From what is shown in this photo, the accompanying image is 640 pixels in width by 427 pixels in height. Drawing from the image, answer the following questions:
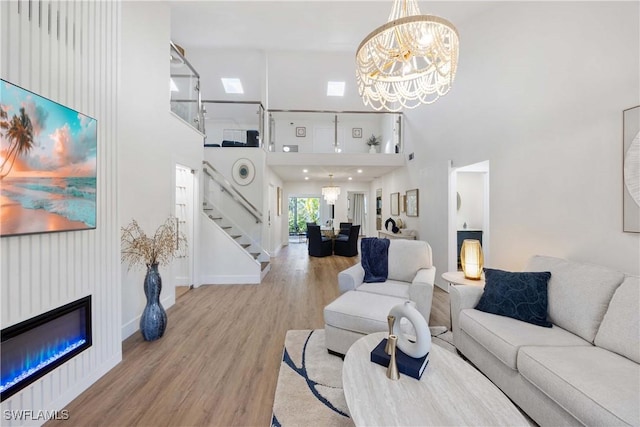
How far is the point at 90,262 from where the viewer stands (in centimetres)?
199

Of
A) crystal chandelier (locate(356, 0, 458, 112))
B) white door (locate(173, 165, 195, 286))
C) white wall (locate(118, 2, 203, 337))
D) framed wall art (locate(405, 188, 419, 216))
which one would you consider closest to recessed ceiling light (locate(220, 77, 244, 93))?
white wall (locate(118, 2, 203, 337))

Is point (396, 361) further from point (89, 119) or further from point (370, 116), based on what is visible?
point (370, 116)

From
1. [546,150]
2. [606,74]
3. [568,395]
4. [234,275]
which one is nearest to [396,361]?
[568,395]

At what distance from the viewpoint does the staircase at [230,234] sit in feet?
15.3

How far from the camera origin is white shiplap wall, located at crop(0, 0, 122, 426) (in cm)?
149

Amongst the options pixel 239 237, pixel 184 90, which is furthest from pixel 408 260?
pixel 184 90

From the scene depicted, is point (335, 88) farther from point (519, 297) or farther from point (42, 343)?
point (42, 343)

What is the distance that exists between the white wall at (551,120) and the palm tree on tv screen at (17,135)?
13.3ft

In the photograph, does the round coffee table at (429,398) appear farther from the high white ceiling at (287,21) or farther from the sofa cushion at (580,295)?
the high white ceiling at (287,21)

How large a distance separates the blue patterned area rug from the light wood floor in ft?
0.33

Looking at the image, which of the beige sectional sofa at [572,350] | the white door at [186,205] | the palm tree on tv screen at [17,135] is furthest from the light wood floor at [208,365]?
the palm tree on tv screen at [17,135]

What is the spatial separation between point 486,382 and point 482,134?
3140 mm

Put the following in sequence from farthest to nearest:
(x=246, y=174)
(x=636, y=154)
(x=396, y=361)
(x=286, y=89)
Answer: (x=286, y=89), (x=246, y=174), (x=636, y=154), (x=396, y=361)

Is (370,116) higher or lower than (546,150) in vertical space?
higher
